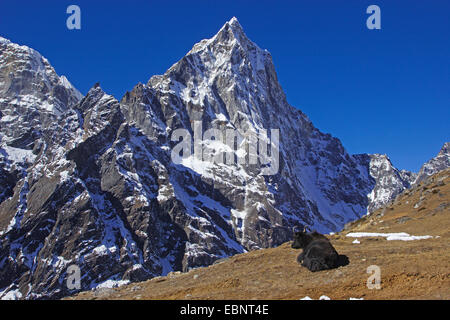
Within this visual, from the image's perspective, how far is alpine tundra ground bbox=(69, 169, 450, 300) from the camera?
18.4 metres

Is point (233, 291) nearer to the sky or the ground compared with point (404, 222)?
nearer to the ground

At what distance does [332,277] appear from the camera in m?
20.6

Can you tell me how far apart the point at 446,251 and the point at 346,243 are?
7493 millimetres

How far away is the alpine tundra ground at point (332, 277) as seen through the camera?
18.4 m

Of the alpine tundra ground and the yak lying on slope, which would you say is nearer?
the alpine tundra ground

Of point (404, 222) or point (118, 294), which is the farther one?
point (404, 222)

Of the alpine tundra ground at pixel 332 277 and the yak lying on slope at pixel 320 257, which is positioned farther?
the yak lying on slope at pixel 320 257

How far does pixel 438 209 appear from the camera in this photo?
37812 mm
